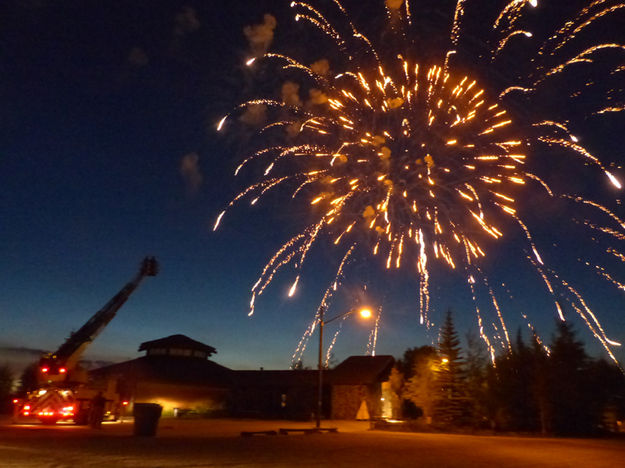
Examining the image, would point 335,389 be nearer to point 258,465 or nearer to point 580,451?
point 580,451

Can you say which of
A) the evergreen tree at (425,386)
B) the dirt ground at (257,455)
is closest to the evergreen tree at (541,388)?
the evergreen tree at (425,386)

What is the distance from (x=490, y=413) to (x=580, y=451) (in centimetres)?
1221

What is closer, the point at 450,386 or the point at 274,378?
the point at 450,386

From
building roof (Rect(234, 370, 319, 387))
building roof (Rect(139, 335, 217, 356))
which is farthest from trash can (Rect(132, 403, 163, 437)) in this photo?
building roof (Rect(139, 335, 217, 356))

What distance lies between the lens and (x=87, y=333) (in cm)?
2603

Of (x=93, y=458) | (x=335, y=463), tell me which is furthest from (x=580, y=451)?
(x=93, y=458)

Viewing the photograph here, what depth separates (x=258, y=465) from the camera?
10484 millimetres

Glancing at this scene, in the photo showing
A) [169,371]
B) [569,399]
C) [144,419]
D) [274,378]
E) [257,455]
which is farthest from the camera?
[274,378]

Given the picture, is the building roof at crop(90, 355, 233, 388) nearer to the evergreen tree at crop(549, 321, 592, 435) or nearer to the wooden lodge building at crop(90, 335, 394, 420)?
the wooden lodge building at crop(90, 335, 394, 420)

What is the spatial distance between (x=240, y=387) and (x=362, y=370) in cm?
1122

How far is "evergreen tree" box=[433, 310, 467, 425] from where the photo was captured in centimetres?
3072

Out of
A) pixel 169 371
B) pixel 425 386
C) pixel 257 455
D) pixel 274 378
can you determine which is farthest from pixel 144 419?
pixel 274 378

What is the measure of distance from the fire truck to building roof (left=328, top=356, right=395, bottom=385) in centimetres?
2029

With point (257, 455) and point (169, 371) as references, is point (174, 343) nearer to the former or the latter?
point (169, 371)
